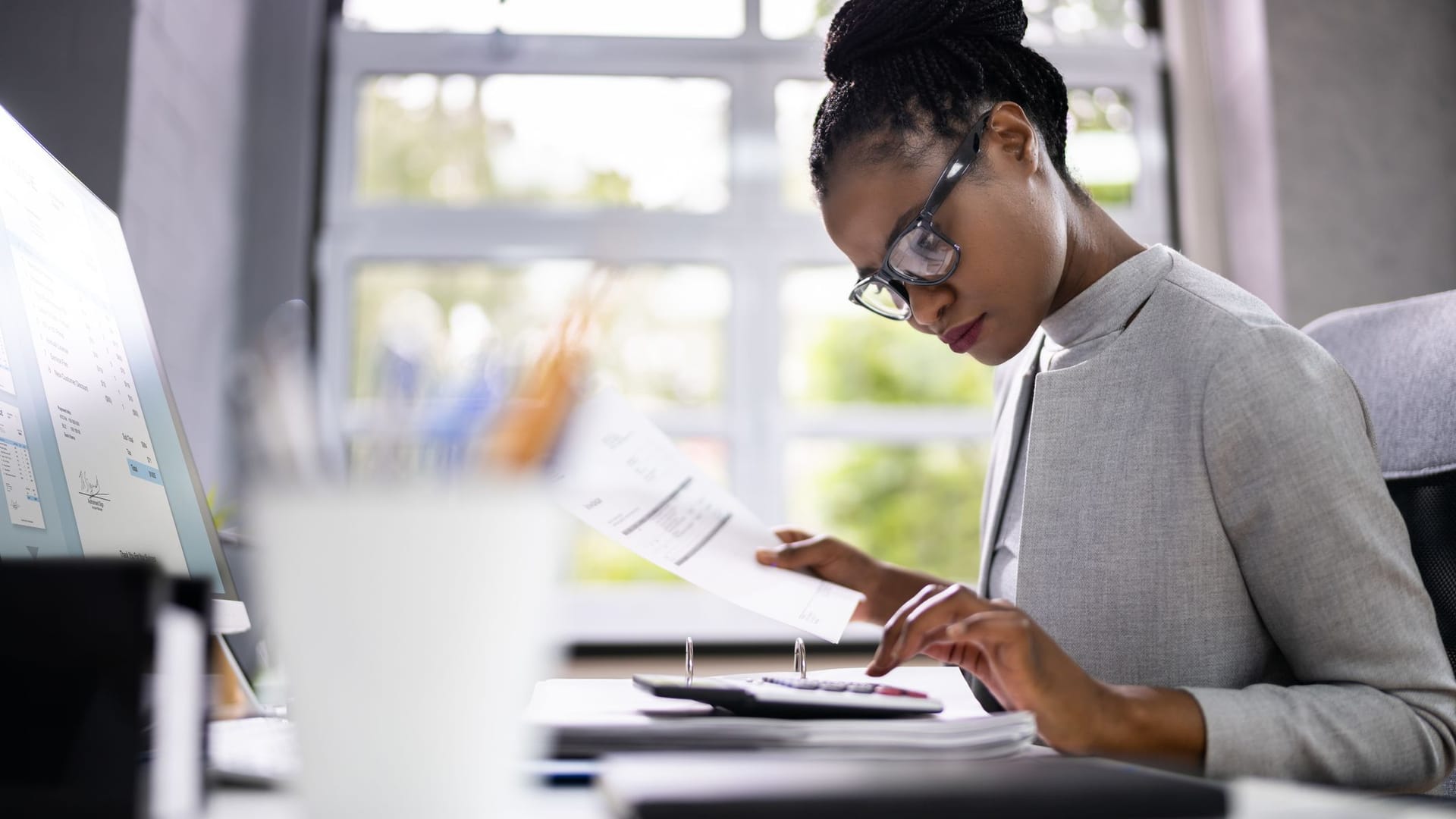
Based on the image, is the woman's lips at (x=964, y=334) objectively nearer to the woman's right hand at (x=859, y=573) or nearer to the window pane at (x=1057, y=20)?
the woman's right hand at (x=859, y=573)

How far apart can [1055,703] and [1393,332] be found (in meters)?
0.60

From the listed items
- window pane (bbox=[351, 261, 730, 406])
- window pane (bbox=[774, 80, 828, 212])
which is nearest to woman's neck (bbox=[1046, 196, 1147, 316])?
window pane (bbox=[351, 261, 730, 406])

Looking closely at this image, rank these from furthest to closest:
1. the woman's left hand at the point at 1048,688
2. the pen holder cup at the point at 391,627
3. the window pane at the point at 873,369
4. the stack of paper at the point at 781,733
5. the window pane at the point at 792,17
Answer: the window pane at the point at 792,17
the window pane at the point at 873,369
the woman's left hand at the point at 1048,688
the stack of paper at the point at 781,733
the pen holder cup at the point at 391,627

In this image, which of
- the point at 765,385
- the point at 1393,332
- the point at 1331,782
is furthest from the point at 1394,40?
the point at 1331,782

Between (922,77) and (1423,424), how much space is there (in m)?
0.55

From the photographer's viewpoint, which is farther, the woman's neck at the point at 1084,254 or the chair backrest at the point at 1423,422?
the woman's neck at the point at 1084,254

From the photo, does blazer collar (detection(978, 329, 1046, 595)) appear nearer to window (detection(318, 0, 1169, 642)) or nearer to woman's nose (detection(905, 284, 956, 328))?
woman's nose (detection(905, 284, 956, 328))

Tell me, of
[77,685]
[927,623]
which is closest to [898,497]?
[927,623]

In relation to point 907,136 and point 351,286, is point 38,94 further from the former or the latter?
point 907,136

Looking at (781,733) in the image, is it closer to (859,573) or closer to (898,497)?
(859,573)

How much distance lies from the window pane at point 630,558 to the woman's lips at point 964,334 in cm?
153

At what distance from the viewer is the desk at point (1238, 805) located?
0.34 meters

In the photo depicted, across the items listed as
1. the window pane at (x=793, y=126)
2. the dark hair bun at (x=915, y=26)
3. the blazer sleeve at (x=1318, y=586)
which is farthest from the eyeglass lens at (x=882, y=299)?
the window pane at (x=793, y=126)

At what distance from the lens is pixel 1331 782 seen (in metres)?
0.66
